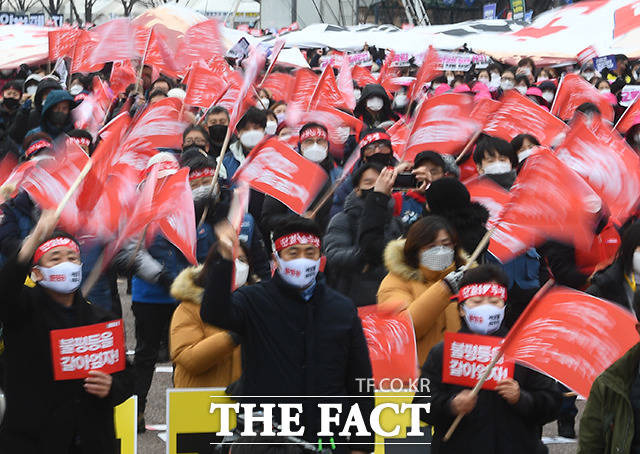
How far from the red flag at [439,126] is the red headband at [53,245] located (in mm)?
3720

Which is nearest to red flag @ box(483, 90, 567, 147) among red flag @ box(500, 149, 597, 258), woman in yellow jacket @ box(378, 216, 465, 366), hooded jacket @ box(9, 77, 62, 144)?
red flag @ box(500, 149, 597, 258)

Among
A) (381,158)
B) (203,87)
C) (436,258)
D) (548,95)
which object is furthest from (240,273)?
(548,95)

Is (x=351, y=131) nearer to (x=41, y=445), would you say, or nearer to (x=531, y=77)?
(x=41, y=445)

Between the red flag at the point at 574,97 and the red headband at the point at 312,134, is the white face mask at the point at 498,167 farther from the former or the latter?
the red flag at the point at 574,97

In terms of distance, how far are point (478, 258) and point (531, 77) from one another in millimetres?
12783

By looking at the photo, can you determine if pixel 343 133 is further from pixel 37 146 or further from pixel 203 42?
pixel 37 146

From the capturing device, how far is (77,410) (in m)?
4.70

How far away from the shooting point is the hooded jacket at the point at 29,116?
12359mm

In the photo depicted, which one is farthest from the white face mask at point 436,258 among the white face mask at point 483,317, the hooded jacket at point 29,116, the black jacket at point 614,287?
the hooded jacket at point 29,116

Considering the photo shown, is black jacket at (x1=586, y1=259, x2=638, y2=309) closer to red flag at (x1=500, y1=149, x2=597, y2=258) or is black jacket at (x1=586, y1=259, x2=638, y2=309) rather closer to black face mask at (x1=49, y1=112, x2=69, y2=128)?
red flag at (x1=500, y1=149, x2=597, y2=258)

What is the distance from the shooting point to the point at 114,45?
1269 cm

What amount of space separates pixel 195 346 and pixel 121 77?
407 inches

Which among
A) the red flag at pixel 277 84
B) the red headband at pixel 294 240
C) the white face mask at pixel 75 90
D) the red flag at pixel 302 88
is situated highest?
the red headband at pixel 294 240

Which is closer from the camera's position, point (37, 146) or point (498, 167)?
point (498, 167)
